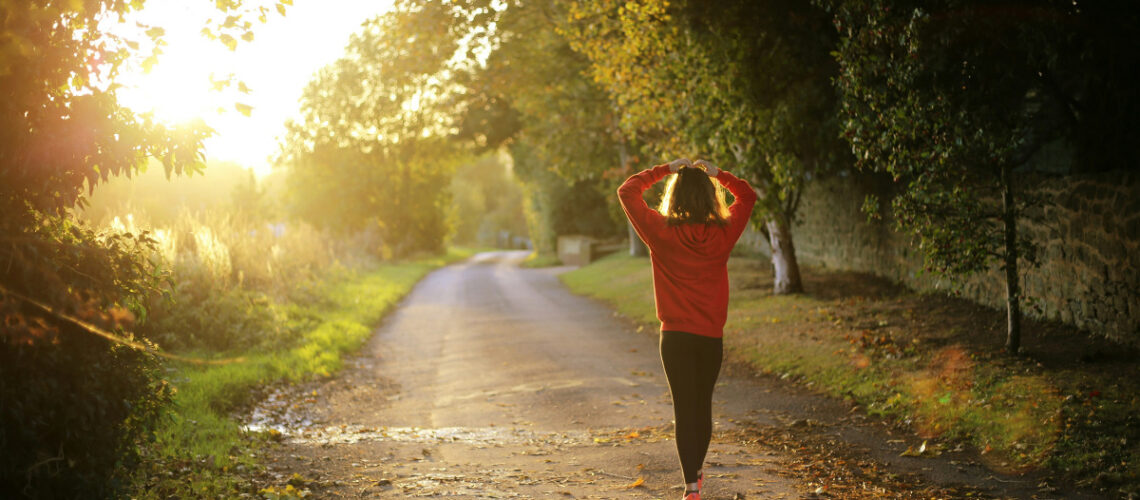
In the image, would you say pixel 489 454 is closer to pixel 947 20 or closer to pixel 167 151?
pixel 167 151

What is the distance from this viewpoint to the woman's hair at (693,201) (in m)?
5.10

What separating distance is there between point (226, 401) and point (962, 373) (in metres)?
7.61

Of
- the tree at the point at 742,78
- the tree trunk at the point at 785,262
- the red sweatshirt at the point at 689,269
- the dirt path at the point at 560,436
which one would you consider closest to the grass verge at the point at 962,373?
the dirt path at the point at 560,436

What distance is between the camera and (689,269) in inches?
203

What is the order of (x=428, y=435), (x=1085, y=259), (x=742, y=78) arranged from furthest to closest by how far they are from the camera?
(x=742, y=78) < (x=1085, y=259) < (x=428, y=435)

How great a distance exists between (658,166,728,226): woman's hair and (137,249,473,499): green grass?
3.52m

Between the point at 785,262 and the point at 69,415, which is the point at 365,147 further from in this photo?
the point at 69,415

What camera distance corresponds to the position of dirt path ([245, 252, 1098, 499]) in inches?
239

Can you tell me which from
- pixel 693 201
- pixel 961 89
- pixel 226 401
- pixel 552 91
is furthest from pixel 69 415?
pixel 552 91

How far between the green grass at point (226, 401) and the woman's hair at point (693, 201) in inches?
139


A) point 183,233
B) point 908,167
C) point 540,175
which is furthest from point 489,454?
point 540,175

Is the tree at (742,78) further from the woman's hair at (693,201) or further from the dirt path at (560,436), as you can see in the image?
the woman's hair at (693,201)

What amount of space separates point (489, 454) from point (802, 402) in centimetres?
378

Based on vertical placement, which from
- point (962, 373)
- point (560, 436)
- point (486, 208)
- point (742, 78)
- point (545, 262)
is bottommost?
point (560, 436)
